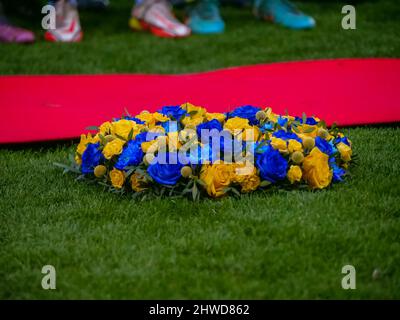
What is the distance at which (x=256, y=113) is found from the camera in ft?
8.54

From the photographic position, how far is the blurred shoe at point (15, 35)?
16.1ft

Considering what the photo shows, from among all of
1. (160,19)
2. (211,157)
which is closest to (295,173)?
(211,157)

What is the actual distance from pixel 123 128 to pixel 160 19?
274 centimetres

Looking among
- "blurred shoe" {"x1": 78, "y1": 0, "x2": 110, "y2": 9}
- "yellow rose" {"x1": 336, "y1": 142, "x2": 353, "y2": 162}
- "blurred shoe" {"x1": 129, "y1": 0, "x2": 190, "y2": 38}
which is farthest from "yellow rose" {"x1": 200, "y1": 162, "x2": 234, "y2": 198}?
"blurred shoe" {"x1": 78, "y1": 0, "x2": 110, "y2": 9}

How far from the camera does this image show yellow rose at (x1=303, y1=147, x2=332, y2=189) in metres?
2.37

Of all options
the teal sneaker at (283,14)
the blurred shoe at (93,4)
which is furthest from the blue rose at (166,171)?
the blurred shoe at (93,4)

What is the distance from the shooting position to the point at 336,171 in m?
2.46

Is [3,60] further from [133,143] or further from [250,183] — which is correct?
[250,183]

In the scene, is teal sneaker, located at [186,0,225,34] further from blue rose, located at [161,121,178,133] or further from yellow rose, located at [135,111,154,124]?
blue rose, located at [161,121,178,133]

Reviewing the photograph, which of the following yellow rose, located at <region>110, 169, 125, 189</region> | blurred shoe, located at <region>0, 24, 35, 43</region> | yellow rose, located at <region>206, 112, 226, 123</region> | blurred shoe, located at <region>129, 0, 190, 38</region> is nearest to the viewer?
yellow rose, located at <region>110, 169, 125, 189</region>

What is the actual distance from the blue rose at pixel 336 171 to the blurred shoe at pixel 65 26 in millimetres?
2983

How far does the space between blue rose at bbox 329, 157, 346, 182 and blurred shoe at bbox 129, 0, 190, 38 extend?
9.09 ft

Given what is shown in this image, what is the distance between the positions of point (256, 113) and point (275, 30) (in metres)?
2.70
